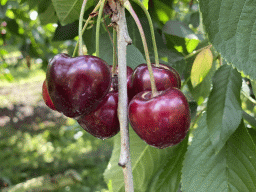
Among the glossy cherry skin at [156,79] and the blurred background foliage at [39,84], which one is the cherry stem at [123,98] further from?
the blurred background foliage at [39,84]

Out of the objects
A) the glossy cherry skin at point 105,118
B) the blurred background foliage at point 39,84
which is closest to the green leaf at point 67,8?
the blurred background foliage at point 39,84

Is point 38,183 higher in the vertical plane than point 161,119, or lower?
lower

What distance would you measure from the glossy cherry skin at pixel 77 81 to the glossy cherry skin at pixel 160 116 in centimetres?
8

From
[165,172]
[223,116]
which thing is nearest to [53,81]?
[223,116]

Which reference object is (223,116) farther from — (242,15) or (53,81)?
(53,81)

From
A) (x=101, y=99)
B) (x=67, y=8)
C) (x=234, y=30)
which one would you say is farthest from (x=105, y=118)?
(x=67, y=8)

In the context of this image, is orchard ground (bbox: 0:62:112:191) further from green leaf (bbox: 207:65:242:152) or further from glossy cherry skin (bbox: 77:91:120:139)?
glossy cherry skin (bbox: 77:91:120:139)

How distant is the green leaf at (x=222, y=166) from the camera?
0.89 meters

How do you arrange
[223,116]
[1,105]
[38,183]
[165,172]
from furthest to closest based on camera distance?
[1,105], [38,183], [165,172], [223,116]

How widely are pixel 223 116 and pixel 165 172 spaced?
353mm

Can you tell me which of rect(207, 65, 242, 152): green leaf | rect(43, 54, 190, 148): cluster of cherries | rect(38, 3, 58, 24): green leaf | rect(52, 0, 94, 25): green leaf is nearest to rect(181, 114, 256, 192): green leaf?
rect(207, 65, 242, 152): green leaf

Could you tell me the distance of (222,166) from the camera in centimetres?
93

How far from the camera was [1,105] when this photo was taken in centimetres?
719

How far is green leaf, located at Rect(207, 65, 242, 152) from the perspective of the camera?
2.82 ft
